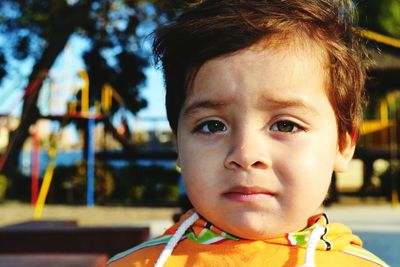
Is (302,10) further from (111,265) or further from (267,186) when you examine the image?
(111,265)

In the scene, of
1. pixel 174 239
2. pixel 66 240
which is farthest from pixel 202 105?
pixel 66 240

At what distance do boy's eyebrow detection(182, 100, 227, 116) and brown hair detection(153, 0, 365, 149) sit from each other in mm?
63

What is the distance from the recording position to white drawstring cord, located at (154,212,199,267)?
4.33 feet

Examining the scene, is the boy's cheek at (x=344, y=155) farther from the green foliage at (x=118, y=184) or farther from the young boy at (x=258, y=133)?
the green foliage at (x=118, y=184)

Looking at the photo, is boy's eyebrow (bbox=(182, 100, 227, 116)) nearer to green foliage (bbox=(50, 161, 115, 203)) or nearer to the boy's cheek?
the boy's cheek

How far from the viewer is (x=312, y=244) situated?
1287 millimetres

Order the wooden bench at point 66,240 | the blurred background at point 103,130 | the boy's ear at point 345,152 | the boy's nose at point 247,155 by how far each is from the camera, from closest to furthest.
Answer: the boy's nose at point 247,155, the boy's ear at point 345,152, the wooden bench at point 66,240, the blurred background at point 103,130

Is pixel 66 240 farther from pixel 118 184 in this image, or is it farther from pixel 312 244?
pixel 118 184

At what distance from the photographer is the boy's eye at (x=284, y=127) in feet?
4.18

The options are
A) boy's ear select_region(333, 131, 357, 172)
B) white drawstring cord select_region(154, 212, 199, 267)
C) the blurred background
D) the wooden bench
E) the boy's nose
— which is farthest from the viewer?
the blurred background

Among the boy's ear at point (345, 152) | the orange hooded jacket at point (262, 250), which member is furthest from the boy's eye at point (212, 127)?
the boy's ear at point (345, 152)

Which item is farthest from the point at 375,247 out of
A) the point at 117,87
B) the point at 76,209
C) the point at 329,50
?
the point at 117,87

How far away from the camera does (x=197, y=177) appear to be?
4.19 ft

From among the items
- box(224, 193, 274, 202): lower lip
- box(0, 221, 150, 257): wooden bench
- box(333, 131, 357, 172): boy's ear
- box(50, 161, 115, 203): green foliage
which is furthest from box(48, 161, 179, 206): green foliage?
box(224, 193, 274, 202): lower lip
